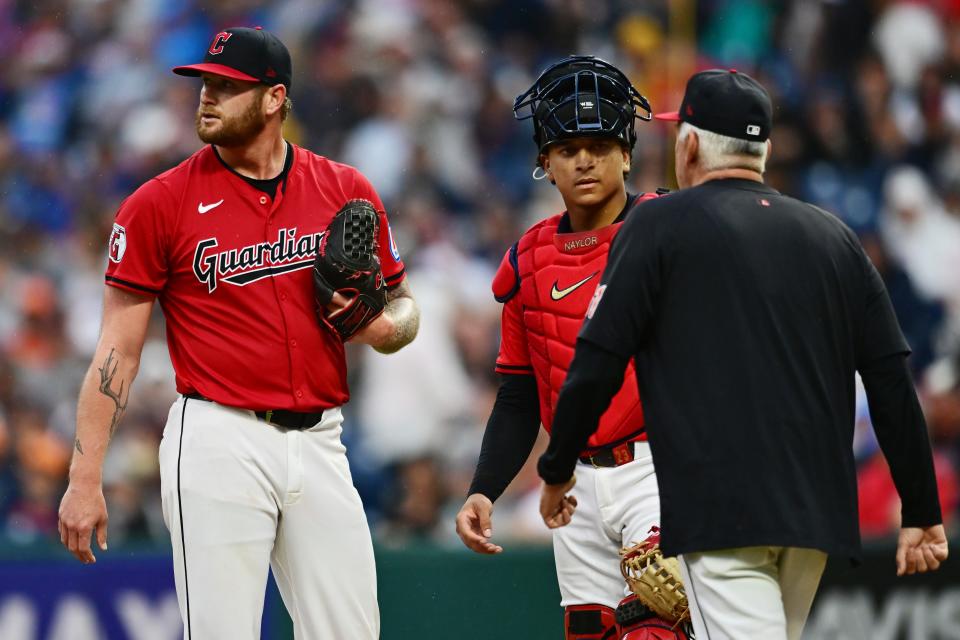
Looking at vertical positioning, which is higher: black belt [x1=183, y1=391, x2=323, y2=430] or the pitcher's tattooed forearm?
the pitcher's tattooed forearm

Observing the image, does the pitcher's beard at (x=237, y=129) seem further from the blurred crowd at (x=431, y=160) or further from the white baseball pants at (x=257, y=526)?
the blurred crowd at (x=431, y=160)

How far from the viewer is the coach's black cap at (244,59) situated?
439cm

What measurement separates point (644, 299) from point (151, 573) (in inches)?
134

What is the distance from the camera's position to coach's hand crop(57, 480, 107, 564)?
13.7ft

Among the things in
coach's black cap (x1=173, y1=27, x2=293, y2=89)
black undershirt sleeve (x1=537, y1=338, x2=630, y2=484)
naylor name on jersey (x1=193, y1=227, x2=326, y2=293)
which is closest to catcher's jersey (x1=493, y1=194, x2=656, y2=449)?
naylor name on jersey (x1=193, y1=227, x2=326, y2=293)

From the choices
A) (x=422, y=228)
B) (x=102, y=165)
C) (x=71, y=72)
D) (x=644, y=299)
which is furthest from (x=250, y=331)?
(x=71, y=72)

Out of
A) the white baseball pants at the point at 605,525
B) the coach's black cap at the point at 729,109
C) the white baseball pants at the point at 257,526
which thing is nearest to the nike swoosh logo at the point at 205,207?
the white baseball pants at the point at 257,526

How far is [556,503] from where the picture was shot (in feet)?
12.4

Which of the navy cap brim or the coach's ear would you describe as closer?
the navy cap brim

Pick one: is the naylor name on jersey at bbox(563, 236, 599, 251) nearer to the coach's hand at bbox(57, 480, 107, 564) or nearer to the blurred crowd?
the coach's hand at bbox(57, 480, 107, 564)

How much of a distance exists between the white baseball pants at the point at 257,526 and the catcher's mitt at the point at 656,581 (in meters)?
0.83

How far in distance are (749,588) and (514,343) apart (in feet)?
4.68

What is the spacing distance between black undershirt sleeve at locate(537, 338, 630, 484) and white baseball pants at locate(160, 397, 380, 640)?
0.97 metres

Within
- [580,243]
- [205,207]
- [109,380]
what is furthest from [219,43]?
[580,243]
